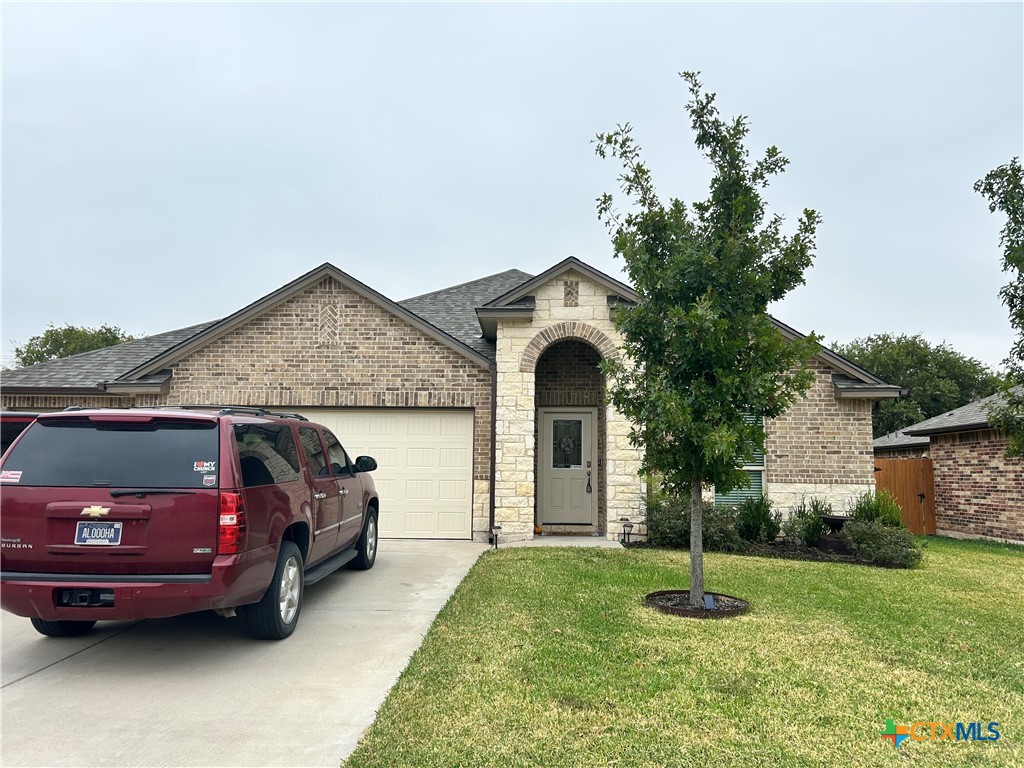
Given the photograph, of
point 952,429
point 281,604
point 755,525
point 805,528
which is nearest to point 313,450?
point 281,604

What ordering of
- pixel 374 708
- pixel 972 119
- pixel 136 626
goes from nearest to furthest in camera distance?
1. pixel 374 708
2. pixel 136 626
3. pixel 972 119

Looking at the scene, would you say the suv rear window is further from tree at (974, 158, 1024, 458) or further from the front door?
the front door

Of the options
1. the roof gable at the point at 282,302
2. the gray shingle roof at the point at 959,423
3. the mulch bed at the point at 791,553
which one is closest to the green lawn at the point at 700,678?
the mulch bed at the point at 791,553

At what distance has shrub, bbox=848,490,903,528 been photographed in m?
11.2

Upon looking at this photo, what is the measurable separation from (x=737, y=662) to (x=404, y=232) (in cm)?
2109

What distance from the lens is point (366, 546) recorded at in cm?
864

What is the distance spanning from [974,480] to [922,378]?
105 feet

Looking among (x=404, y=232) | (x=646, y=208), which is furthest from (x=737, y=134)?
(x=404, y=232)

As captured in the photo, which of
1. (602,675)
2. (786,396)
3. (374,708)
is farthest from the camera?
(786,396)

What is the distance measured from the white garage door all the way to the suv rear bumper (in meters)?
7.47

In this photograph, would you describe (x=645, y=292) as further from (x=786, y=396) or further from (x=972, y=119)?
(x=972, y=119)

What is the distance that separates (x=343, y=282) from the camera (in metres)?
12.5

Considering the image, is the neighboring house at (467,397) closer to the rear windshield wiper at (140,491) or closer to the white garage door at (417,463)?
the white garage door at (417,463)

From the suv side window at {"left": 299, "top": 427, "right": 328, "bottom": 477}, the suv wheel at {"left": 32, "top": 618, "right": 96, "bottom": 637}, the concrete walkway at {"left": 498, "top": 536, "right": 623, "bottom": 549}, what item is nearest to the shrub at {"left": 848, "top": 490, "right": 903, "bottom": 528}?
the concrete walkway at {"left": 498, "top": 536, "right": 623, "bottom": 549}
